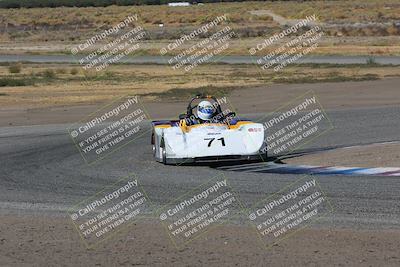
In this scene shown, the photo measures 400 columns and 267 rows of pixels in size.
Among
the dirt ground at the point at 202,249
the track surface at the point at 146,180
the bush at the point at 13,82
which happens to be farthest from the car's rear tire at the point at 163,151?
the bush at the point at 13,82

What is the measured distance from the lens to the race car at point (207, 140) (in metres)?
17.0

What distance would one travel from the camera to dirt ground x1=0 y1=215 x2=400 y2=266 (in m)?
9.74

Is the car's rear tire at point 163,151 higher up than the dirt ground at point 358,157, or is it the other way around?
the car's rear tire at point 163,151

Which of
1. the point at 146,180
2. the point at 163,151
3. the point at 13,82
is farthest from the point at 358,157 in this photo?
the point at 13,82

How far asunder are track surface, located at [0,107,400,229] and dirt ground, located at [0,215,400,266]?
88 cm

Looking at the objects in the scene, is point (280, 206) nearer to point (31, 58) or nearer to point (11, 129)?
point (11, 129)

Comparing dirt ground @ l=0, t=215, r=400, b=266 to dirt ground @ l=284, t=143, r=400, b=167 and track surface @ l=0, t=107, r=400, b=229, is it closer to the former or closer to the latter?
track surface @ l=0, t=107, r=400, b=229

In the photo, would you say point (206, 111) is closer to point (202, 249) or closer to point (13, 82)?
point (202, 249)

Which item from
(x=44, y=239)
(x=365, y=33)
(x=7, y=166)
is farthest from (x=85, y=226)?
(x=365, y=33)

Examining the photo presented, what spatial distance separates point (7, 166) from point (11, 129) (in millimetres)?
7686

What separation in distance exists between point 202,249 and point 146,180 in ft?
16.5

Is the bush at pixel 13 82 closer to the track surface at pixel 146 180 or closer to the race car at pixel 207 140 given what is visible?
the track surface at pixel 146 180

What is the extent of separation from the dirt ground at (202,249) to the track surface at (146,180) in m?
0.88

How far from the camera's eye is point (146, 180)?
50.1 feet
